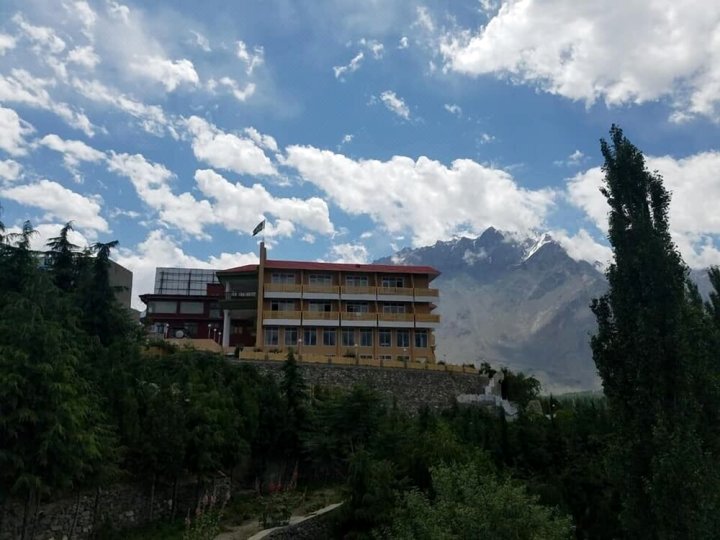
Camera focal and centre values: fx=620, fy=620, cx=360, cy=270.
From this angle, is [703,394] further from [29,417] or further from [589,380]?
[589,380]

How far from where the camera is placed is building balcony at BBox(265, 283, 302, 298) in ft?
Result: 168

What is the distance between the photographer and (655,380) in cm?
1697

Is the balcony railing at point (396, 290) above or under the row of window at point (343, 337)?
above

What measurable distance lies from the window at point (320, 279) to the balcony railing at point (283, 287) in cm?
194

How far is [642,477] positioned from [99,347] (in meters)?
21.5

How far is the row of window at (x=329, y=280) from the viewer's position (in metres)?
52.9

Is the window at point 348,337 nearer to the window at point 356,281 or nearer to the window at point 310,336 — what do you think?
the window at point 310,336

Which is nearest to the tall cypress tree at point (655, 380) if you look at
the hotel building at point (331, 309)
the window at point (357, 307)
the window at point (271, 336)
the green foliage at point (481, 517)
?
the green foliage at point (481, 517)

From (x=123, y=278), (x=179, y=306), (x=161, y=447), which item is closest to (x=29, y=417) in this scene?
(x=161, y=447)

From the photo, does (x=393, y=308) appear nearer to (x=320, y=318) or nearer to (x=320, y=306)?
(x=320, y=306)

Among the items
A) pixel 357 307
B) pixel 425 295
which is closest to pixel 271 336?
pixel 357 307

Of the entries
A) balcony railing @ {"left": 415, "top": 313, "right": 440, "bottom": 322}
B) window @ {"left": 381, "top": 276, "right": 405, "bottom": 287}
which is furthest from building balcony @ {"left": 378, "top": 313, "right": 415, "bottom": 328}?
window @ {"left": 381, "top": 276, "right": 405, "bottom": 287}

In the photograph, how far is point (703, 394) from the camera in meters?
16.9

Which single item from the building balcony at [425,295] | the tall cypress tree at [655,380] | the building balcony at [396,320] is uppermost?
the building balcony at [425,295]
